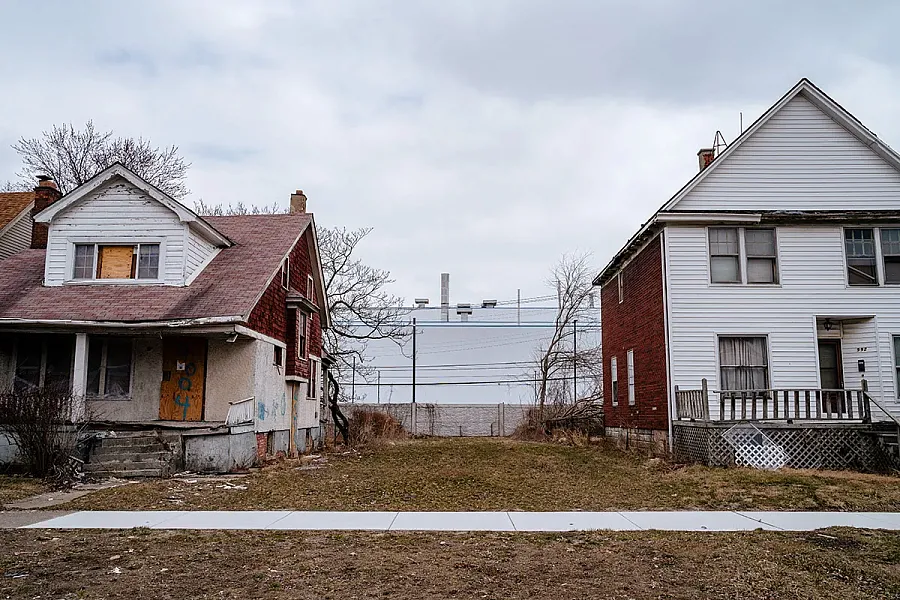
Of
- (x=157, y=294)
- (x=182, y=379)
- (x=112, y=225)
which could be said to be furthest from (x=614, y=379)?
(x=112, y=225)

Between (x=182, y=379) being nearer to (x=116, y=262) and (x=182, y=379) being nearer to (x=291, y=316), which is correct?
(x=116, y=262)

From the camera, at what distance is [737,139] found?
1889 centimetres

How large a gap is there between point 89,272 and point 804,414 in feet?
58.1

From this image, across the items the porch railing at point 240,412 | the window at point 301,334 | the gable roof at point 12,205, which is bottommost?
the porch railing at point 240,412

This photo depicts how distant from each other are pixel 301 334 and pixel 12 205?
11837mm

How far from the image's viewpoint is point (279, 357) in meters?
20.6

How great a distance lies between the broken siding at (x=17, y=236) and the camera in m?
24.6

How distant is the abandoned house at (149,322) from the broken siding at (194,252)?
5 cm

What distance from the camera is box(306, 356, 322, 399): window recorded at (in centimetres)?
2431

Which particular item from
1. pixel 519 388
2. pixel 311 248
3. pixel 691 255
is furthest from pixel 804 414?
pixel 519 388

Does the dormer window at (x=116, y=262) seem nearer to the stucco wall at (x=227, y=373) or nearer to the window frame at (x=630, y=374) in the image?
the stucco wall at (x=227, y=373)

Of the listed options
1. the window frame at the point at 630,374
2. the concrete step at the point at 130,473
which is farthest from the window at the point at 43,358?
the window frame at the point at 630,374

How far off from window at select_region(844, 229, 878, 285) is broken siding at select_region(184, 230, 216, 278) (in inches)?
642

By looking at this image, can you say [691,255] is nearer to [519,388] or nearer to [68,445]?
[68,445]
